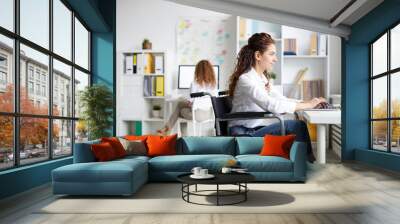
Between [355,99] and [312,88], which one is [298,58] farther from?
[355,99]

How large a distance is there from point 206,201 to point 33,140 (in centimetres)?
239

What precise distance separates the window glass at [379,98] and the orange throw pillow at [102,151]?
14.3 feet

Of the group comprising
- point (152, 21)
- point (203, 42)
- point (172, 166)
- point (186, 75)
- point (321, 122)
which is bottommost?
point (172, 166)

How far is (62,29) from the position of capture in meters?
6.47

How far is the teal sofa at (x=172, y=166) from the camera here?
4.13 metres

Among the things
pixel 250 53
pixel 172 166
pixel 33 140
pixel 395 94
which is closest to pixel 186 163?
pixel 172 166

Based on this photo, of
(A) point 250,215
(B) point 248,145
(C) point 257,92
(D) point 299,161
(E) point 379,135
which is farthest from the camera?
(E) point 379,135

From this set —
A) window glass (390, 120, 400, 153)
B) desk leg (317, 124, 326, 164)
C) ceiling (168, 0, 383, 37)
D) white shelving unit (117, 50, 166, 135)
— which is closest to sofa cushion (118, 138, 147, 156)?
ceiling (168, 0, 383, 37)

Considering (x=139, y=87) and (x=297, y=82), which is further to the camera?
(x=297, y=82)

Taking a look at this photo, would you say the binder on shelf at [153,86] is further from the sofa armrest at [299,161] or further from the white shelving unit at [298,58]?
the sofa armrest at [299,161]

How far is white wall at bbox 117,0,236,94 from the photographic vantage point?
984 centimetres

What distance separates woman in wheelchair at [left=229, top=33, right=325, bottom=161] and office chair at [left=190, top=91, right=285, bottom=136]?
0.27ft

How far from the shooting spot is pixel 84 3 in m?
6.59

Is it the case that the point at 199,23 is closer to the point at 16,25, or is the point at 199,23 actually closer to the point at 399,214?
the point at 16,25
